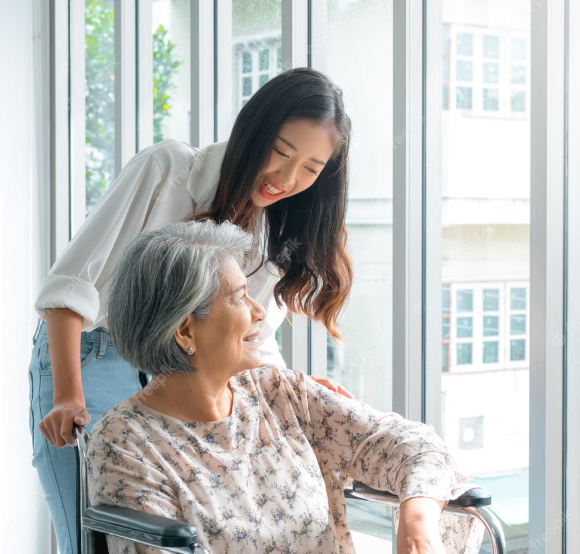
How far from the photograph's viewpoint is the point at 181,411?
5.05 feet

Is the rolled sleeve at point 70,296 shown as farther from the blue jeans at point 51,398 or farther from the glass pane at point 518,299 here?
the glass pane at point 518,299

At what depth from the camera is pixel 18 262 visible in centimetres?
324

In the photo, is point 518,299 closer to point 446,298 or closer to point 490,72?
point 446,298

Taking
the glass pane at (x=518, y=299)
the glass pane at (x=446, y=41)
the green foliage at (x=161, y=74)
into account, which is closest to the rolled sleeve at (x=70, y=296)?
the glass pane at (x=518, y=299)

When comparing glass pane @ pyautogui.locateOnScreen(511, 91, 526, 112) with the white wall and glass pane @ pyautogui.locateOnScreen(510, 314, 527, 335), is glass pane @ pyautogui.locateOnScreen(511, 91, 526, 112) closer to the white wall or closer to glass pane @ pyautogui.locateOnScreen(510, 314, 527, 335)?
glass pane @ pyautogui.locateOnScreen(510, 314, 527, 335)

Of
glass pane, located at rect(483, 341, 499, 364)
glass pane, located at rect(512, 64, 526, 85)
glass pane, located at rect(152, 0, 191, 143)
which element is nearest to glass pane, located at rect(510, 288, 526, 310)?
glass pane, located at rect(483, 341, 499, 364)

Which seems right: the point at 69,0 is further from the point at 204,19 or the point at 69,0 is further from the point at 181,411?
the point at 181,411

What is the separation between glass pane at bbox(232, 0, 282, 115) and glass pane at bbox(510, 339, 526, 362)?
121 cm

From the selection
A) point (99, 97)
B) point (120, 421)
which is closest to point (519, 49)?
point (120, 421)

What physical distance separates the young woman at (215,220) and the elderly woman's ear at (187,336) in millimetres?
179

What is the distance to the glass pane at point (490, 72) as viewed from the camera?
1.88 meters

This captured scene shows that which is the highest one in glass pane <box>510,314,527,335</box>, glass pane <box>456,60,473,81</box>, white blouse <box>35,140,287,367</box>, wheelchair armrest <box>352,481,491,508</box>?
glass pane <box>456,60,473,81</box>

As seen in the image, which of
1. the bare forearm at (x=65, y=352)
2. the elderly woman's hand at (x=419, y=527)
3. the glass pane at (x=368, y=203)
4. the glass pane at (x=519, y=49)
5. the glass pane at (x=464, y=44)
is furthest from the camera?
the glass pane at (x=368, y=203)

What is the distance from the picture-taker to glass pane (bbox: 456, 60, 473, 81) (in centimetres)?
194
